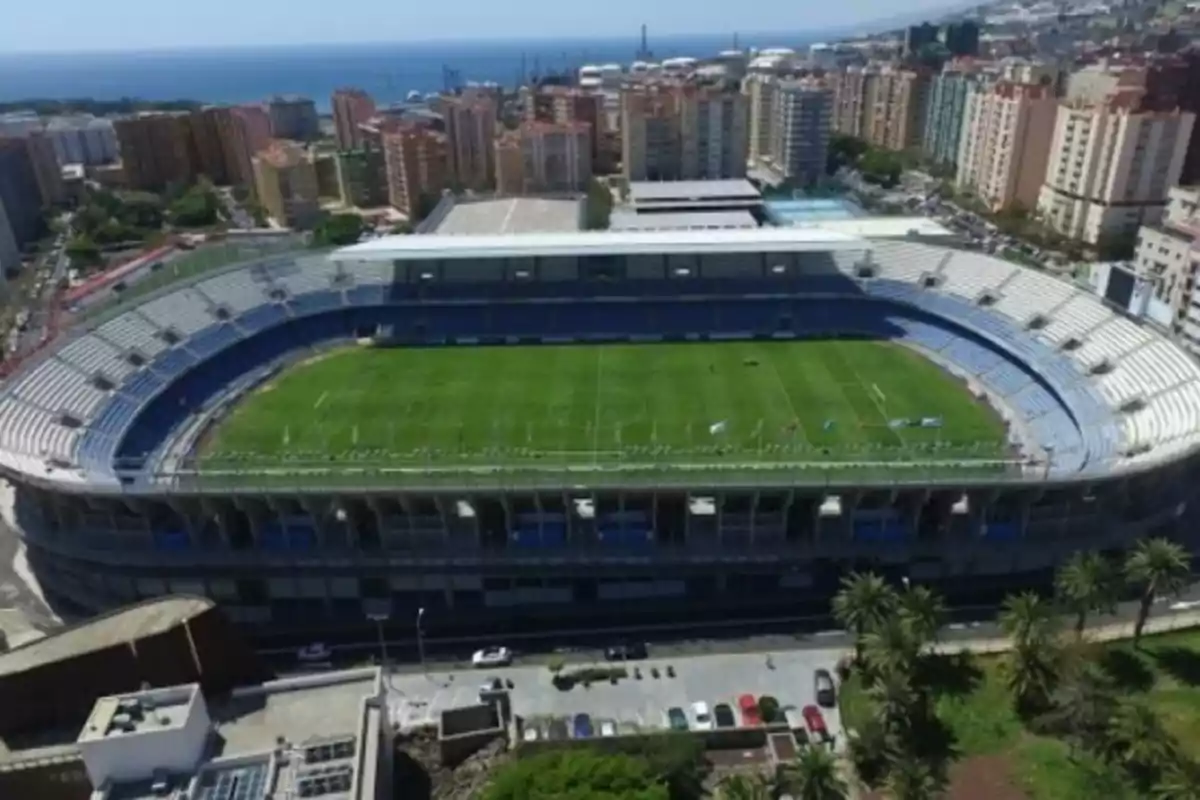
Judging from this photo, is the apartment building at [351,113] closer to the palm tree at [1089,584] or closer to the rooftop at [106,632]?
the rooftop at [106,632]

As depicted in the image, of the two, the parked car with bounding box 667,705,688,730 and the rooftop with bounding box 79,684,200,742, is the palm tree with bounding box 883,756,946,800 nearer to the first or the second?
the parked car with bounding box 667,705,688,730

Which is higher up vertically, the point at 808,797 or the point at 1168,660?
the point at 808,797

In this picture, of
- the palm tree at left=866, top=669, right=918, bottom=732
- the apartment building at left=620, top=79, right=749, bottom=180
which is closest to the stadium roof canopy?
the palm tree at left=866, top=669, right=918, bottom=732

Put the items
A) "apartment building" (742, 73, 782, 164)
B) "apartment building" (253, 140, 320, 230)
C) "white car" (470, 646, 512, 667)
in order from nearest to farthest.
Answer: "white car" (470, 646, 512, 667) → "apartment building" (253, 140, 320, 230) → "apartment building" (742, 73, 782, 164)

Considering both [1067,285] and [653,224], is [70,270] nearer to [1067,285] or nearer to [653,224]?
[653,224]

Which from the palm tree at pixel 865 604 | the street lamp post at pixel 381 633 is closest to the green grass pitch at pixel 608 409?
the street lamp post at pixel 381 633

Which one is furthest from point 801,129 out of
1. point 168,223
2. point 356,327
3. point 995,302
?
point 168,223

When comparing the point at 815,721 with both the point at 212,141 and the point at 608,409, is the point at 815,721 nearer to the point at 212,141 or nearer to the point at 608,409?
the point at 608,409
